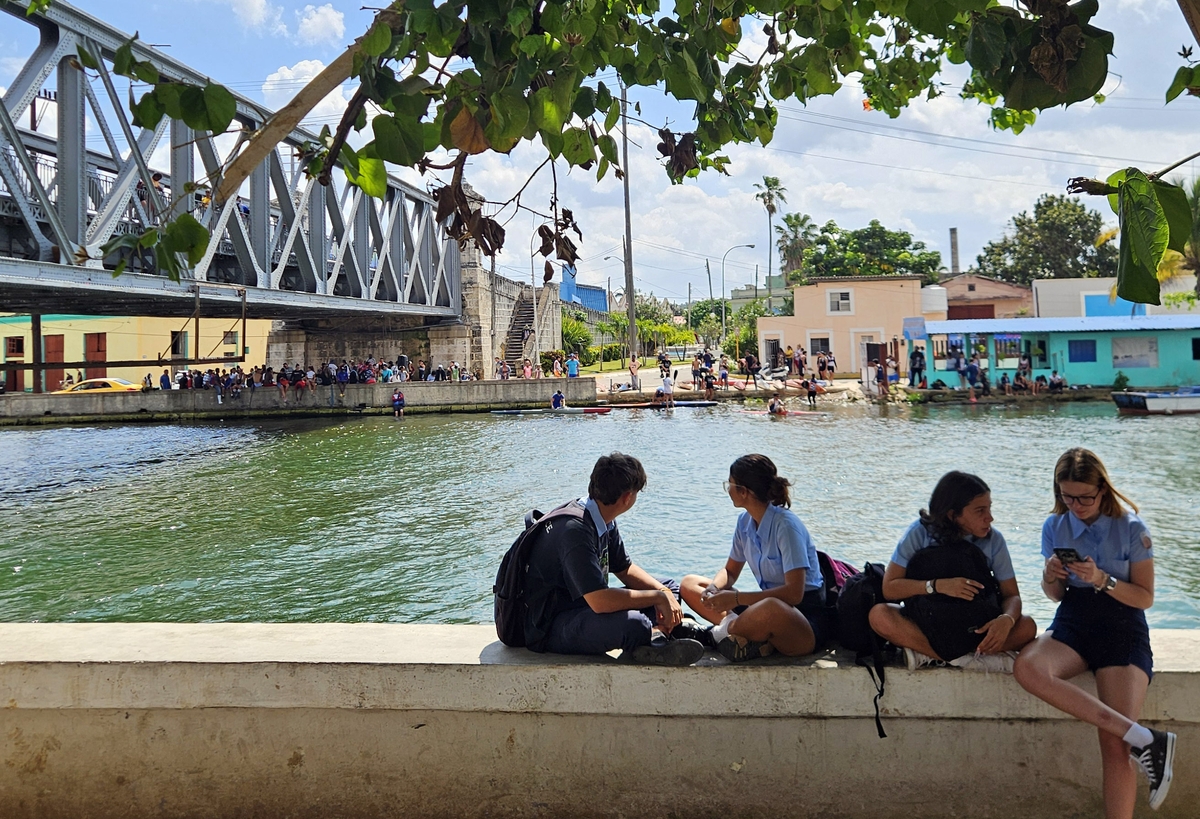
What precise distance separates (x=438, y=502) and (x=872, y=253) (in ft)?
145

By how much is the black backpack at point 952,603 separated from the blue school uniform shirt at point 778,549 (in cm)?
47

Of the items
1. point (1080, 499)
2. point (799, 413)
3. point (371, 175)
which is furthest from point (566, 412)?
point (371, 175)

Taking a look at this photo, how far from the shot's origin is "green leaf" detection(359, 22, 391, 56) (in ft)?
8.07

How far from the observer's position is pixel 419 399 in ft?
112

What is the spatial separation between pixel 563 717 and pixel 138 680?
145cm

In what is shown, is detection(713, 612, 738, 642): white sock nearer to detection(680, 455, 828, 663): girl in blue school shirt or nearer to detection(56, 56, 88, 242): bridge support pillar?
detection(680, 455, 828, 663): girl in blue school shirt

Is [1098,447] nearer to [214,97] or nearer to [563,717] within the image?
[563,717]

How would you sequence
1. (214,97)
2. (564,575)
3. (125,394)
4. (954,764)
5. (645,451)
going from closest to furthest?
(214,97), (954,764), (564,575), (645,451), (125,394)

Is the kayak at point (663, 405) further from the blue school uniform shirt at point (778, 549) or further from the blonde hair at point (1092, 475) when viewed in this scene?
the blonde hair at point (1092, 475)

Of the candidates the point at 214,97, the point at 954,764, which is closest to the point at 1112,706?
the point at 954,764

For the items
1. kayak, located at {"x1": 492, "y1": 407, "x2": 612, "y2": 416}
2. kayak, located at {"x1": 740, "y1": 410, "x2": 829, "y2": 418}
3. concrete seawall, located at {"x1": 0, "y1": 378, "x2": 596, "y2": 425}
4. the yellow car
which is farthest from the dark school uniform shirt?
the yellow car

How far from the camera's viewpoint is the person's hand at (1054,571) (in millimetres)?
3143

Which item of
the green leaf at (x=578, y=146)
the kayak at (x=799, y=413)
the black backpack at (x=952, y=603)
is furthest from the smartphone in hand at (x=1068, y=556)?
the kayak at (x=799, y=413)

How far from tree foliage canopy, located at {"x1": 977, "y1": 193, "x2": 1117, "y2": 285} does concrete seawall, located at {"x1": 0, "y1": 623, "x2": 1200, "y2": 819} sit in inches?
2146
